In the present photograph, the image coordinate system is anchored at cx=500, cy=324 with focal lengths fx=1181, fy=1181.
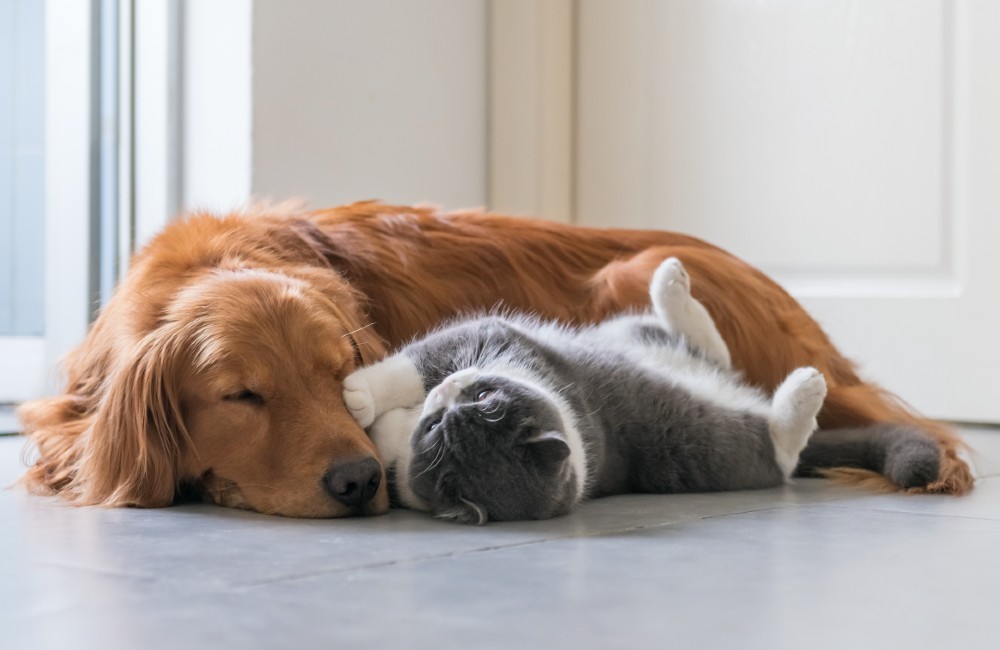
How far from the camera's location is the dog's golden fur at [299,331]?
5.30 feet

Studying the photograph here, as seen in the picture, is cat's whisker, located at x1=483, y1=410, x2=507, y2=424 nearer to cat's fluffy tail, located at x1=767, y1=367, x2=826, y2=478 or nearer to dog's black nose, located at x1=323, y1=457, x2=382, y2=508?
dog's black nose, located at x1=323, y1=457, x2=382, y2=508

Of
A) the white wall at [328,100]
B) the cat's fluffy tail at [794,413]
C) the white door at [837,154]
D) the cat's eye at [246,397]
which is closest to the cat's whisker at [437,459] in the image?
the cat's eye at [246,397]

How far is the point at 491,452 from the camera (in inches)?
58.0

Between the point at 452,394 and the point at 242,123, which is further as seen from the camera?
the point at 242,123

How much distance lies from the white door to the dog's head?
163 cm

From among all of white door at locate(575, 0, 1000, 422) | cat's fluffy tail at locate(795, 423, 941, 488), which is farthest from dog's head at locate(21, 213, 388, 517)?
white door at locate(575, 0, 1000, 422)

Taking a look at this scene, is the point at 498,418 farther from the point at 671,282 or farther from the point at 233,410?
the point at 671,282

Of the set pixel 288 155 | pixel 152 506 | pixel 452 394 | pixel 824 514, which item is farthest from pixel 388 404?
pixel 288 155

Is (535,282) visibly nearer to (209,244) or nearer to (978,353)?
(209,244)

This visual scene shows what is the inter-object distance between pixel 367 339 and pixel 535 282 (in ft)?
1.62

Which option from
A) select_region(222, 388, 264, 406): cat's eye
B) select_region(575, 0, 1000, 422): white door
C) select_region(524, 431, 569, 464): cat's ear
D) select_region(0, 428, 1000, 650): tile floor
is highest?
select_region(575, 0, 1000, 422): white door

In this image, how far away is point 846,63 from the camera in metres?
3.01

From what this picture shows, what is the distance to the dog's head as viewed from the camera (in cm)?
156

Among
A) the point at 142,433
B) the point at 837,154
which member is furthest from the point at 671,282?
the point at 837,154
